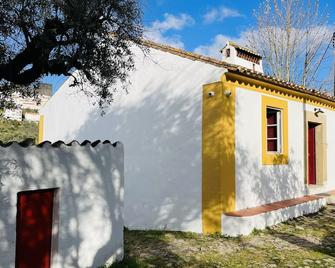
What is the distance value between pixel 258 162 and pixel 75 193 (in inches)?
214

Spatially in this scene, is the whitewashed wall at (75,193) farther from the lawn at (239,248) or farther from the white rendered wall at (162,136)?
the white rendered wall at (162,136)

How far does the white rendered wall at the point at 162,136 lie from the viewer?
8.70 metres

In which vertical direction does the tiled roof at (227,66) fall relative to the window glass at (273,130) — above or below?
above

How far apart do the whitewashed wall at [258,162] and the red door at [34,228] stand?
493cm

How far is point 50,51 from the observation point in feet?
18.0

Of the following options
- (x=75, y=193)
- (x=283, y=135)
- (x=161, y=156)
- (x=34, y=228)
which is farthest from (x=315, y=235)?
(x=34, y=228)

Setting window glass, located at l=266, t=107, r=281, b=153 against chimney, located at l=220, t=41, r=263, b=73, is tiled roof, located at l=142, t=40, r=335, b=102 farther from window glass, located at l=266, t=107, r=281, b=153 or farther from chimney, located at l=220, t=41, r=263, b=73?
chimney, located at l=220, t=41, r=263, b=73

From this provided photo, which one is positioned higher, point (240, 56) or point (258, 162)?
point (240, 56)

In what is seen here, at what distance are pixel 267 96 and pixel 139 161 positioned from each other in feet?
13.1

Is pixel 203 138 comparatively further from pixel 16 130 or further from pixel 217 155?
pixel 16 130

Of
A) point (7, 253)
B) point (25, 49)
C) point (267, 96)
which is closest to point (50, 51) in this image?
point (25, 49)

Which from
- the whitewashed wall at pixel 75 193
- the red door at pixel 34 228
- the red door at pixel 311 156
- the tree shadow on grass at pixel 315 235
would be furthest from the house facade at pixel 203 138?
the red door at pixel 34 228

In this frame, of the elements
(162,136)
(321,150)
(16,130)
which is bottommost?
(321,150)

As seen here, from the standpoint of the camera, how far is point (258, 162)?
9219 mm
